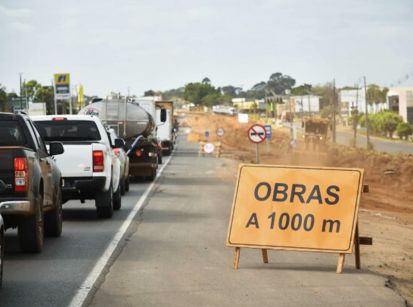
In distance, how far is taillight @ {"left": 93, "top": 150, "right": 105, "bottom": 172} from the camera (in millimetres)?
21141

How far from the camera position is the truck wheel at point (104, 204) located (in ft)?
70.8

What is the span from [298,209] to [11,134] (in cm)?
441

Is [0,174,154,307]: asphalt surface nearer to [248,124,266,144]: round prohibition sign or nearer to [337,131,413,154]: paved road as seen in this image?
[248,124,266,144]: round prohibition sign

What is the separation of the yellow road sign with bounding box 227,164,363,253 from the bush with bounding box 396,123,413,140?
11797cm

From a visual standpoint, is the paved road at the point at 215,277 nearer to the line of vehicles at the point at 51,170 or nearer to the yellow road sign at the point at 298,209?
the yellow road sign at the point at 298,209

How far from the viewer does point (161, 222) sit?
854 inches

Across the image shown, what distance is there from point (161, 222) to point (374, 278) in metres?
8.90

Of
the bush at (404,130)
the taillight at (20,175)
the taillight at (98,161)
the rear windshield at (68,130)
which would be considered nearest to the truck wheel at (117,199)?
the rear windshield at (68,130)

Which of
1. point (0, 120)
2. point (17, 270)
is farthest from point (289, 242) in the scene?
point (0, 120)

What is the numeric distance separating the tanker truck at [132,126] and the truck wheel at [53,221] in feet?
64.1

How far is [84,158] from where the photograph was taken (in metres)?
21.1

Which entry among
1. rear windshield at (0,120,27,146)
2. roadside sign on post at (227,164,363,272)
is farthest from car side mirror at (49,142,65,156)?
roadside sign on post at (227,164,363,272)

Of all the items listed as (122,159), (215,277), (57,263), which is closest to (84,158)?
(57,263)

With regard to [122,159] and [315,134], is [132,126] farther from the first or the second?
[315,134]
